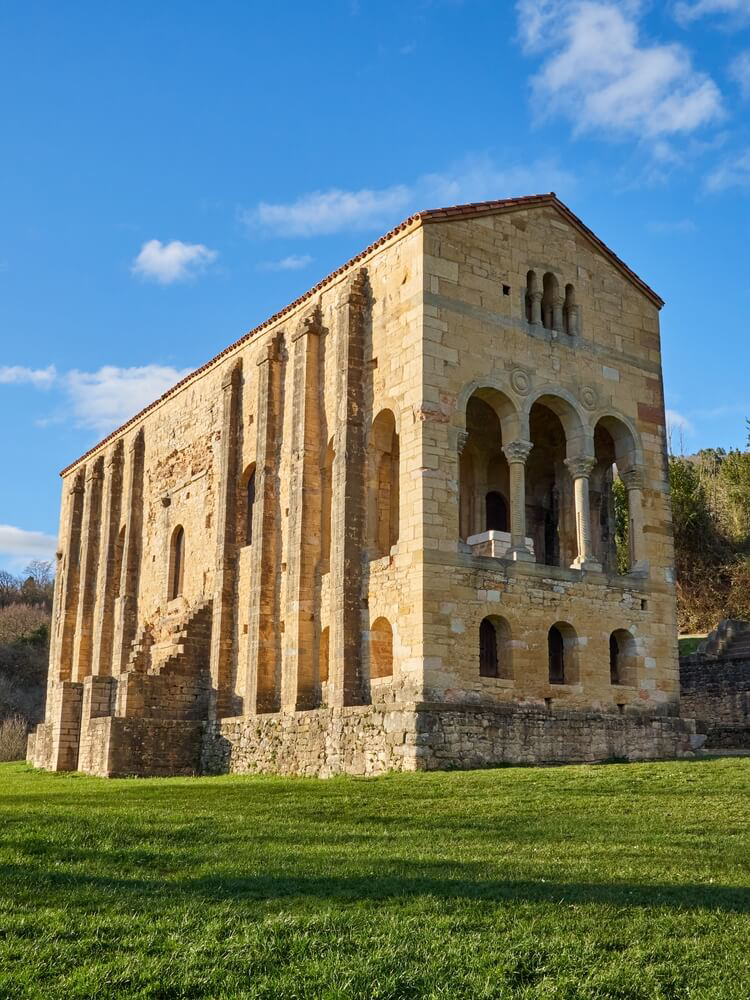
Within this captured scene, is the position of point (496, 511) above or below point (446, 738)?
above

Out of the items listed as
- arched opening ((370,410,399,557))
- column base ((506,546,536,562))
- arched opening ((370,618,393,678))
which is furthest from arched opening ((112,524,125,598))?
column base ((506,546,536,562))

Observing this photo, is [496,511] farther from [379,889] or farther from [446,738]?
[379,889]

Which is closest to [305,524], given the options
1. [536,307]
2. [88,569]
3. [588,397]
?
[588,397]

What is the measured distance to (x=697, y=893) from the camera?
9.77 meters

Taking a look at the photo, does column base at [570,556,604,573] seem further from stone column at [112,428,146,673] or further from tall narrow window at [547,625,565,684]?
stone column at [112,428,146,673]

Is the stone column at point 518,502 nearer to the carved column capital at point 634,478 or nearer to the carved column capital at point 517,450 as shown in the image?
the carved column capital at point 517,450

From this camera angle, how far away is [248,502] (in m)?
29.6

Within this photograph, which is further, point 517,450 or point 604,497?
point 604,497

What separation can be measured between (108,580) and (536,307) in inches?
728

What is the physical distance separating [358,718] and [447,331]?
26.1ft

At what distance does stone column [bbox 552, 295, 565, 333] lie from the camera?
976 inches

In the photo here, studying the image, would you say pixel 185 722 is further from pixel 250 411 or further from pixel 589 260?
pixel 589 260

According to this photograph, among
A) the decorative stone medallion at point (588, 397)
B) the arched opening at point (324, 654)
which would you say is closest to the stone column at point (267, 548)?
the arched opening at point (324, 654)

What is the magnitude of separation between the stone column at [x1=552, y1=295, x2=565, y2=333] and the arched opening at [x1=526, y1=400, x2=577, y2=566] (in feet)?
10.2
